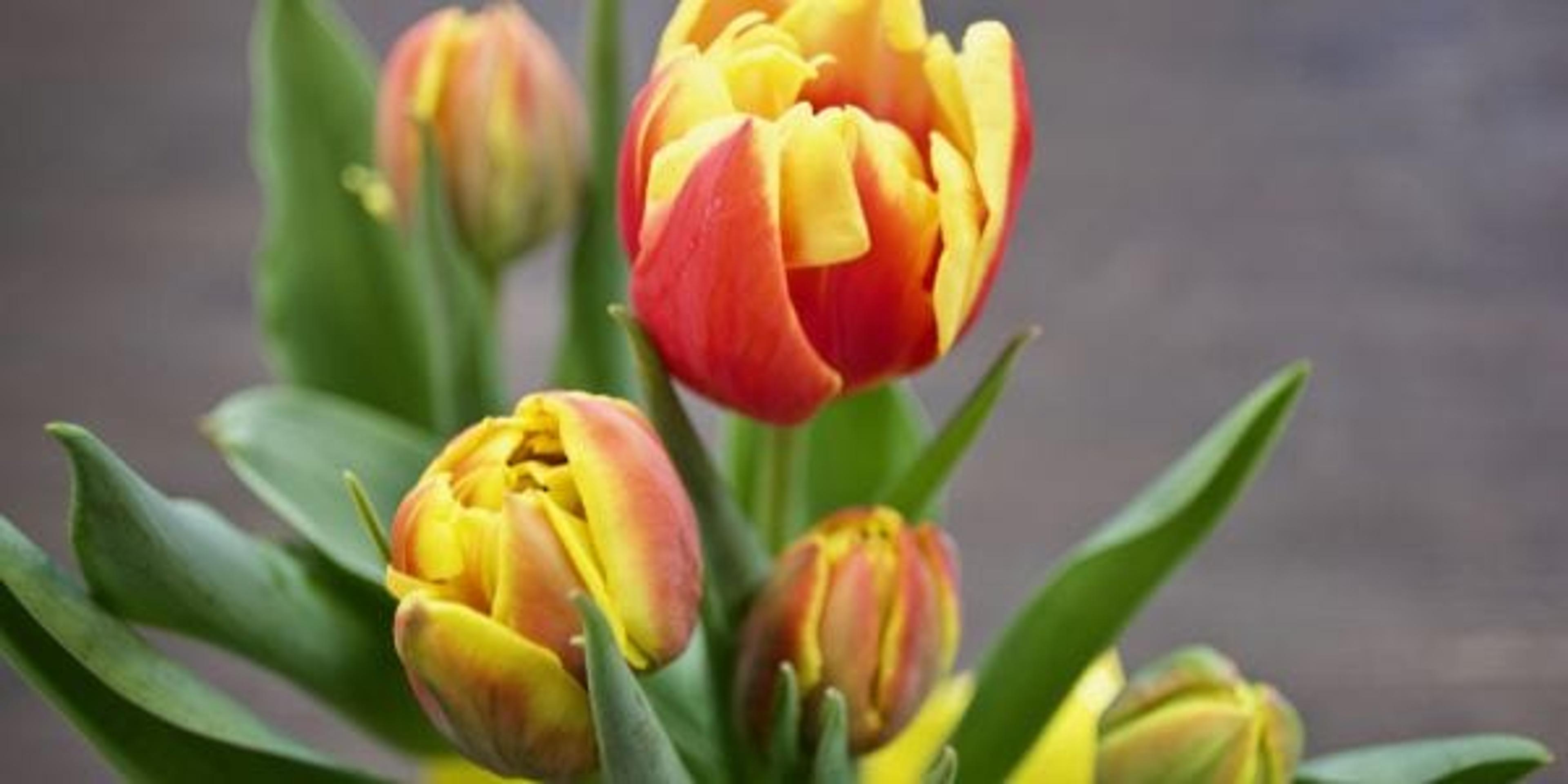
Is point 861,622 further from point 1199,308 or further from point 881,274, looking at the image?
point 1199,308

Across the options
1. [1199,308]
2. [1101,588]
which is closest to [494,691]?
[1101,588]

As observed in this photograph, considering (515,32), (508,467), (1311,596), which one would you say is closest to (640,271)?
(508,467)

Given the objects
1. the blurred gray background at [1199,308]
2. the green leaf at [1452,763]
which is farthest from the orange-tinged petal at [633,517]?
the blurred gray background at [1199,308]

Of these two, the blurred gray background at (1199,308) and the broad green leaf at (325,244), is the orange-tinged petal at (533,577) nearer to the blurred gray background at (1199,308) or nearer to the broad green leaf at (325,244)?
the broad green leaf at (325,244)

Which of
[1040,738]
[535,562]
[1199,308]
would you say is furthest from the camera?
[1199,308]

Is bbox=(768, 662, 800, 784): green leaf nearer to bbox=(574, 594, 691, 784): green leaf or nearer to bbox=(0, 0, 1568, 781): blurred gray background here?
bbox=(574, 594, 691, 784): green leaf

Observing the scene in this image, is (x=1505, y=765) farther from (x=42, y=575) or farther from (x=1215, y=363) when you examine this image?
(x=1215, y=363)

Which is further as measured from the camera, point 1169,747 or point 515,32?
point 515,32
